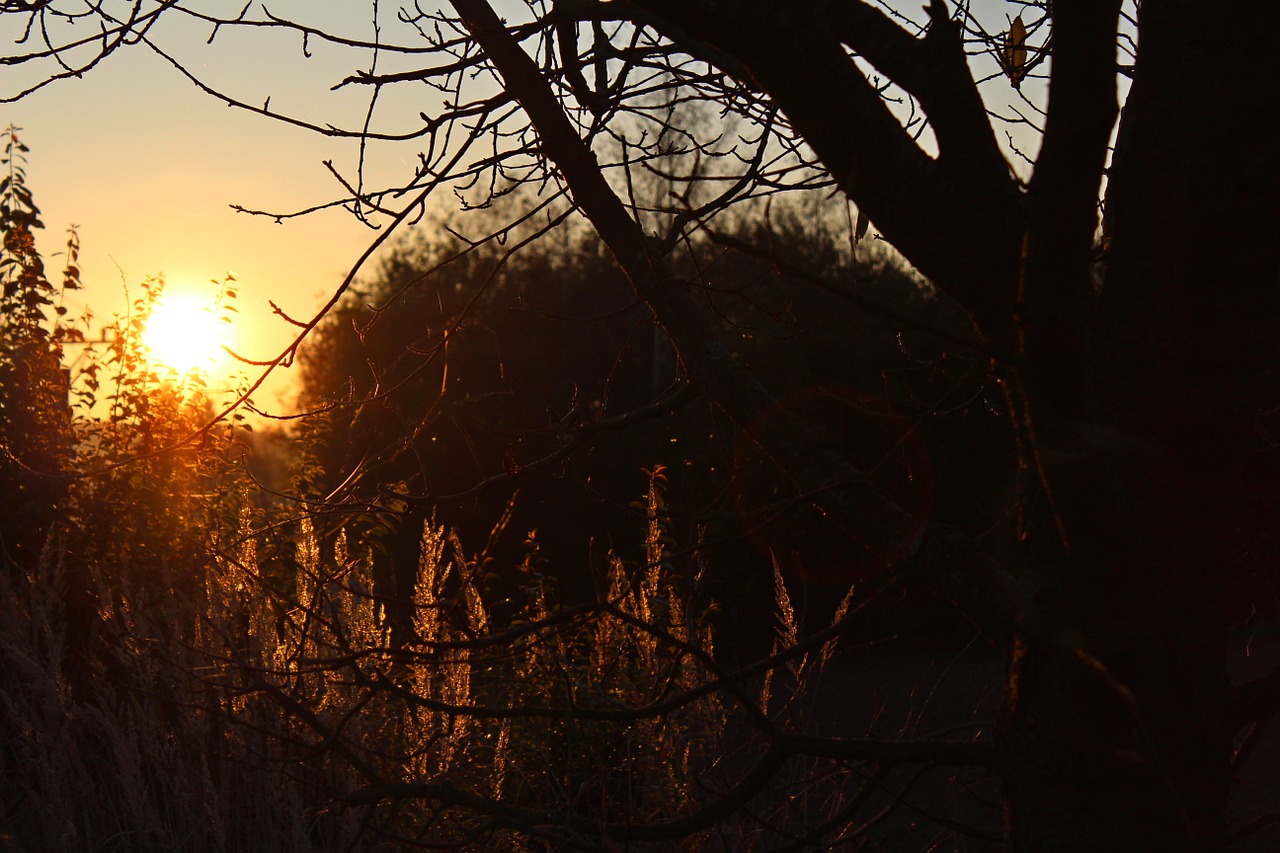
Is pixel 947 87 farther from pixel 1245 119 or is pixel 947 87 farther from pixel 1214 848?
pixel 1214 848

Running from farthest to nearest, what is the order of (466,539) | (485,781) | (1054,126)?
(466,539), (485,781), (1054,126)

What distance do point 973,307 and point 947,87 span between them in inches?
13.2

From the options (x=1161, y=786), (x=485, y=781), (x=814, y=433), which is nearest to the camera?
(x=1161, y=786)

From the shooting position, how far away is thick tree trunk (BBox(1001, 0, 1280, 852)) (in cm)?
142

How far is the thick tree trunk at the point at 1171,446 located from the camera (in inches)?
56.1

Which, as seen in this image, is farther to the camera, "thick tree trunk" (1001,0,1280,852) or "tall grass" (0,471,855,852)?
"tall grass" (0,471,855,852)

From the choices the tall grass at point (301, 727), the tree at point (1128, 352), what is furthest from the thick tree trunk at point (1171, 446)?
the tall grass at point (301, 727)

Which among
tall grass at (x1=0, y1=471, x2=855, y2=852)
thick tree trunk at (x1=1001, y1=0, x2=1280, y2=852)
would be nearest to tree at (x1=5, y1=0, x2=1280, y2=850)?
thick tree trunk at (x1=1001, y1=0, x2=1280, y2=852)

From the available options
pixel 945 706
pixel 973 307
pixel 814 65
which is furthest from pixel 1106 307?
pixel 945 706

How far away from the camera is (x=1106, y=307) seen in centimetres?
155

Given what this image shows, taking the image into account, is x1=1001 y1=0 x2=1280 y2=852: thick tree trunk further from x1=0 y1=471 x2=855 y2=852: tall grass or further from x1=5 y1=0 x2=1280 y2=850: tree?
x1=0 y1=471 x2=855 y2=852: tall grass

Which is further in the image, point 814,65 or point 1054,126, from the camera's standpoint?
point 814,65

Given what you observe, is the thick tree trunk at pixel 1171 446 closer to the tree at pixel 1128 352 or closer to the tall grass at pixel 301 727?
the tree at pixel 1128 352

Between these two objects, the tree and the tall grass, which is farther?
the tall grass
